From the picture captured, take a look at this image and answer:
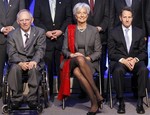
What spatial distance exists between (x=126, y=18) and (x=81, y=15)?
659mm

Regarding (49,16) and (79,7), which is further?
(49,16)

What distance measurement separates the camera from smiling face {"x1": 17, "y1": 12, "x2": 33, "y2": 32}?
6082 millimetres

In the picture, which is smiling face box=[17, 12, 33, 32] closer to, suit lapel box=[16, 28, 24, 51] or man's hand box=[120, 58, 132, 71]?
suit lapel box=[16, 28, 24, 51]

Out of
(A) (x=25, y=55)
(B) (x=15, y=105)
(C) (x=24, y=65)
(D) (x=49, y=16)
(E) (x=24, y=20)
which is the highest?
(D) (x=49, y=16)

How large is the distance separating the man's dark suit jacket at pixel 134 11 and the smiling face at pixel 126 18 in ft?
1.02

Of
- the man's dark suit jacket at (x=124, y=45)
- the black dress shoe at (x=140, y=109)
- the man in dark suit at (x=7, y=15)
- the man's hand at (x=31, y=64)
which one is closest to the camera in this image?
the man's hand at (x=31, y=64)

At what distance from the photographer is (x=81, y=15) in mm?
6305

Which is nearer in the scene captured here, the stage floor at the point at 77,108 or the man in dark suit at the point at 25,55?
the man in dark suit at the point at 25,55

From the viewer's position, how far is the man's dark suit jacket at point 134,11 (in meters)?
6.71

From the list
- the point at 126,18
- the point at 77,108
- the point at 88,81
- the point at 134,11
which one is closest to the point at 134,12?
the point at 134,11

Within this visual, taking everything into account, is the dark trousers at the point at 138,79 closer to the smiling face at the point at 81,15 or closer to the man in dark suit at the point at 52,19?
the smiling face at the point at 81,15

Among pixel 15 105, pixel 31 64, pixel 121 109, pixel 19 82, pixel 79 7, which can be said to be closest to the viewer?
pixel 15 105

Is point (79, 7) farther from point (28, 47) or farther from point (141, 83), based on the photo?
point (141, 83)

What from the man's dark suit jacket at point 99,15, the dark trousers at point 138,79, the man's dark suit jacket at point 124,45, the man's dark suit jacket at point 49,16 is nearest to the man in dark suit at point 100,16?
the man's dark suit jacket at point 99,15
